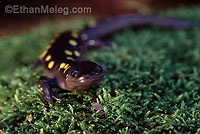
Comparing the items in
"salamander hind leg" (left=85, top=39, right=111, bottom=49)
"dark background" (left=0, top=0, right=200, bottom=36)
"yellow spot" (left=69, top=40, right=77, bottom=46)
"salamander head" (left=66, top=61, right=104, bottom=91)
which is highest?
"dark background" (left=0, top=0, right=200, bottom=36)

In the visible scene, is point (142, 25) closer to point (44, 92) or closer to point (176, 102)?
point (176, 102)

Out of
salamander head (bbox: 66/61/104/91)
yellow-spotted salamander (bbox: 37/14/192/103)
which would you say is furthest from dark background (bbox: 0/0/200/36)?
salamander head (bbox: 66/61/104/91)

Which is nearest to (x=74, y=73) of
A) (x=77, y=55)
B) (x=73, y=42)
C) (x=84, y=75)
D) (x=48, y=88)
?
(x=84, y=75)

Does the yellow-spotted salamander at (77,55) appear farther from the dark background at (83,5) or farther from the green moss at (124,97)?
the dark background at (83,5)

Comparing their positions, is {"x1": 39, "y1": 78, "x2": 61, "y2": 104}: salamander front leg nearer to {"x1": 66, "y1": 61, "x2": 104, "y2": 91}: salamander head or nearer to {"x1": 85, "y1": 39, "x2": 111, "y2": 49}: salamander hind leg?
{"x1": 66, "y1": 61, "x2": 104, "y2": 91}: salamander head

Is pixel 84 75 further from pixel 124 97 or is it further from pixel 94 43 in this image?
pixel 94 43

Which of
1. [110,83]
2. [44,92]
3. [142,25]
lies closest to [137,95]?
[110,83]
